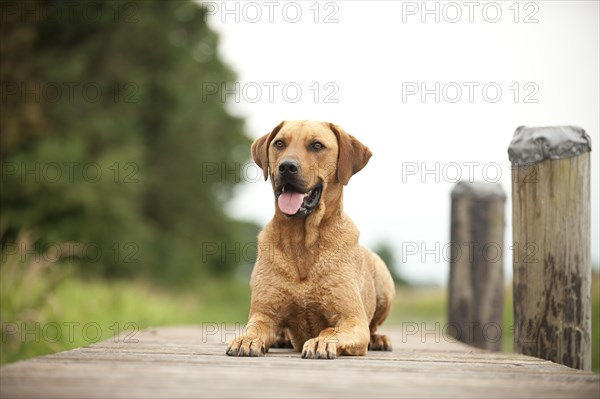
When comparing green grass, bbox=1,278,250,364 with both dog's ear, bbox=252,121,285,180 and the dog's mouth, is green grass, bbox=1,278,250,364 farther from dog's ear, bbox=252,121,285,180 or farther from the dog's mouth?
the dog's mouth

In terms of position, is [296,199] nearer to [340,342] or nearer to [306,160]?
[306,160]

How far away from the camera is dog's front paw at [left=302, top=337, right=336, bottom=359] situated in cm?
391

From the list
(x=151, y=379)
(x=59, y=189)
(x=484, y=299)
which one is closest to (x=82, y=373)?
(x=151, y=379)

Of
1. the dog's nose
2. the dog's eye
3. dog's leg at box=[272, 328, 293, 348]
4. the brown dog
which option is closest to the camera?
the dog's nose

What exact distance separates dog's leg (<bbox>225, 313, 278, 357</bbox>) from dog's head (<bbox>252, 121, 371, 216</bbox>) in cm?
72

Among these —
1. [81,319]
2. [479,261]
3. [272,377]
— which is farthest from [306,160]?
[81,319]

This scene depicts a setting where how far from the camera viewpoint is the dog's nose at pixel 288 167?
4.23 m

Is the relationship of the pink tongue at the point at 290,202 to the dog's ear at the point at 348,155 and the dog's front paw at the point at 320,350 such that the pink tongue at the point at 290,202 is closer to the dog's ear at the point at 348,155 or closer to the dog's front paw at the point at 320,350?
the dog's ear at the point at 348,155

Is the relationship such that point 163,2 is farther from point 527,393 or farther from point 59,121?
point 527,393

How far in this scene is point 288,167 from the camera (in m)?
4.24

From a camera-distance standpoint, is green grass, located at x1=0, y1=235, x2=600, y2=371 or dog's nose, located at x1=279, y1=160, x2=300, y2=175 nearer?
dog's nose, located at x1=279, y1=160, x2=300, y2=175

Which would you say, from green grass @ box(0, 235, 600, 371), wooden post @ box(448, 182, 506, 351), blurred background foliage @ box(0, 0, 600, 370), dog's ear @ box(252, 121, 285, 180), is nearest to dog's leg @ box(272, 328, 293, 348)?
dog's ear @ box(252, 121, 285, 180)

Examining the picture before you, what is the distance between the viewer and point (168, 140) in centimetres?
2156

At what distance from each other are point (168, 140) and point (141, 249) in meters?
4.94
